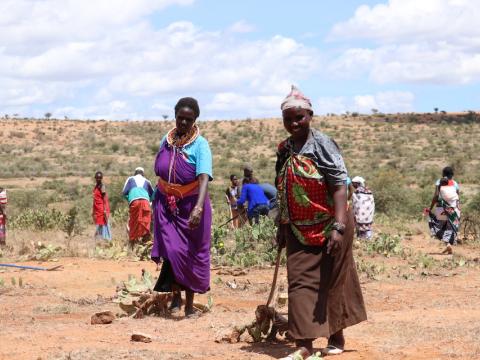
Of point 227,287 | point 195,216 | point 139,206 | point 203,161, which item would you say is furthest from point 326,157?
A: point 139,206

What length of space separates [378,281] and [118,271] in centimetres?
343

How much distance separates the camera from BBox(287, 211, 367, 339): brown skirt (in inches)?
218

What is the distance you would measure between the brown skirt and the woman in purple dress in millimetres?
1873

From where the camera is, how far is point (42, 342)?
6266mm

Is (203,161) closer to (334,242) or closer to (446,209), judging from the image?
(334,242)

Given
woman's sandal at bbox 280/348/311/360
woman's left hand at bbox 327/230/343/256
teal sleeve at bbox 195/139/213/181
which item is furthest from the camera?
teal sleeve at bbox 195/139/213/181

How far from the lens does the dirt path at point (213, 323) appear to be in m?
5.87

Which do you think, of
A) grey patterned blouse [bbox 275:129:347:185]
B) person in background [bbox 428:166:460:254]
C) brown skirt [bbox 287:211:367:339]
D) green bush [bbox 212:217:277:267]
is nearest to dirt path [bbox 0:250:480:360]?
brown skirt [bbox 287:211:367:339]

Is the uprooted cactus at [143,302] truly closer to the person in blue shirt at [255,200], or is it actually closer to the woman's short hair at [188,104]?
the woman's short hair at [188,104]

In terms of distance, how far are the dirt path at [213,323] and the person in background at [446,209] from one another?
11.3 ft

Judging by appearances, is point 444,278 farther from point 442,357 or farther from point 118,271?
point 442,357

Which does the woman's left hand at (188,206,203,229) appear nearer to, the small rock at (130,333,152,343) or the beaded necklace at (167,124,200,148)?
the beaded necklace at (167,124,200,148)

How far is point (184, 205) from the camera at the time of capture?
7496 millimetres

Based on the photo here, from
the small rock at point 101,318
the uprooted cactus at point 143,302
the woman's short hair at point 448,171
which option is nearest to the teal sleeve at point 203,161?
the uprooted cactus at point 143,302
